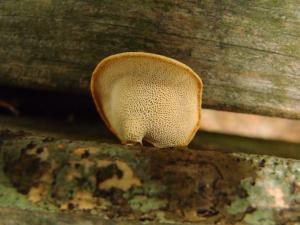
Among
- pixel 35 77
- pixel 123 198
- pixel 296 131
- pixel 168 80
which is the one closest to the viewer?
pixel 123 198

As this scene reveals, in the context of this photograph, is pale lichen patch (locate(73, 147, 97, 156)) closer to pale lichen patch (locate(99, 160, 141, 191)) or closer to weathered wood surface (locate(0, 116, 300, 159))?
pale lichen patch (locate(99, 160, 141, 191))

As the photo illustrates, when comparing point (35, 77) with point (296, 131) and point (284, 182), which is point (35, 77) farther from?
point (296, 131)

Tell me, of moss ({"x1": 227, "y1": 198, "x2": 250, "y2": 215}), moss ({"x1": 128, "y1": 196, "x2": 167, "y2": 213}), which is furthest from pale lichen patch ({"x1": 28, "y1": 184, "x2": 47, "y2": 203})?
moss ({"x1": 227, "y1": 198, "x2": 250, "y2": 215})

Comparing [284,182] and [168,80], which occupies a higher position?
[168,80]

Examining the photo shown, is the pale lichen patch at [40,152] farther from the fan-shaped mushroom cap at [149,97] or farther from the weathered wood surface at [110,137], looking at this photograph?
the weathered wood surface at [110,137]

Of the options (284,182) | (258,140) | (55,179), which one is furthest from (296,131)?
(55,179)

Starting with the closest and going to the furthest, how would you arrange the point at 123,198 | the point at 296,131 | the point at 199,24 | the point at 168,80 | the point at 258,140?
the point at 123,198
the point at 168,80
the point at 199,24
the point at 258,140
the point at 296,131

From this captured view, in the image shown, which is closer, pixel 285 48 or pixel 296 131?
pixel 285 48

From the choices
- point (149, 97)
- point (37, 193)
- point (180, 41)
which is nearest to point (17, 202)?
point (37, 193)
